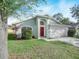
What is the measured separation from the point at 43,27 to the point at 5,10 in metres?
24.9

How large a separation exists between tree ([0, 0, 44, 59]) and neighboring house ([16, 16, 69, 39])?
2126cm

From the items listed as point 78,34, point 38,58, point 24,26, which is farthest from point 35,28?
point 38,58

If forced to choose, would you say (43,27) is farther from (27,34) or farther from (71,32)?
(71,32)

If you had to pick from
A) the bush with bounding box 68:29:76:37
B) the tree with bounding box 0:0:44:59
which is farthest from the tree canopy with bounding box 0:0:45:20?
the bush with bounding box 68:29:76:37

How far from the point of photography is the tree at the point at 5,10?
20.1ft

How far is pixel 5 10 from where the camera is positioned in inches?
245

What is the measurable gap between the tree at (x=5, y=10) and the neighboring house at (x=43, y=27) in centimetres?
2126

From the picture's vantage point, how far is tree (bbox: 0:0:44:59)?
20.1 ft

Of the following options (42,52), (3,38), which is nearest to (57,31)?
(42,52)

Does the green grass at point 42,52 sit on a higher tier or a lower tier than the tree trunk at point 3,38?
lower

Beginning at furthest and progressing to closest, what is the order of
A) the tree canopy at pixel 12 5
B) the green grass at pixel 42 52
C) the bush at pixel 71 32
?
the bush at pixel 71 32, the green grass at pixel 42 52, the tree canopy at pixel 12 5

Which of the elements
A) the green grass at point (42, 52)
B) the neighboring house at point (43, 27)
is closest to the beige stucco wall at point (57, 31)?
the neighboring house at point (43, 27)

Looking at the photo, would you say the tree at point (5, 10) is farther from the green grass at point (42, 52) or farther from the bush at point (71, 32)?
the bush at point (71, 32)

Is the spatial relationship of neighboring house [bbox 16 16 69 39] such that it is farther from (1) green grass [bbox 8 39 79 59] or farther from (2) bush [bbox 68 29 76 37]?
(1) green grass [bbox 8 39 79 59]
